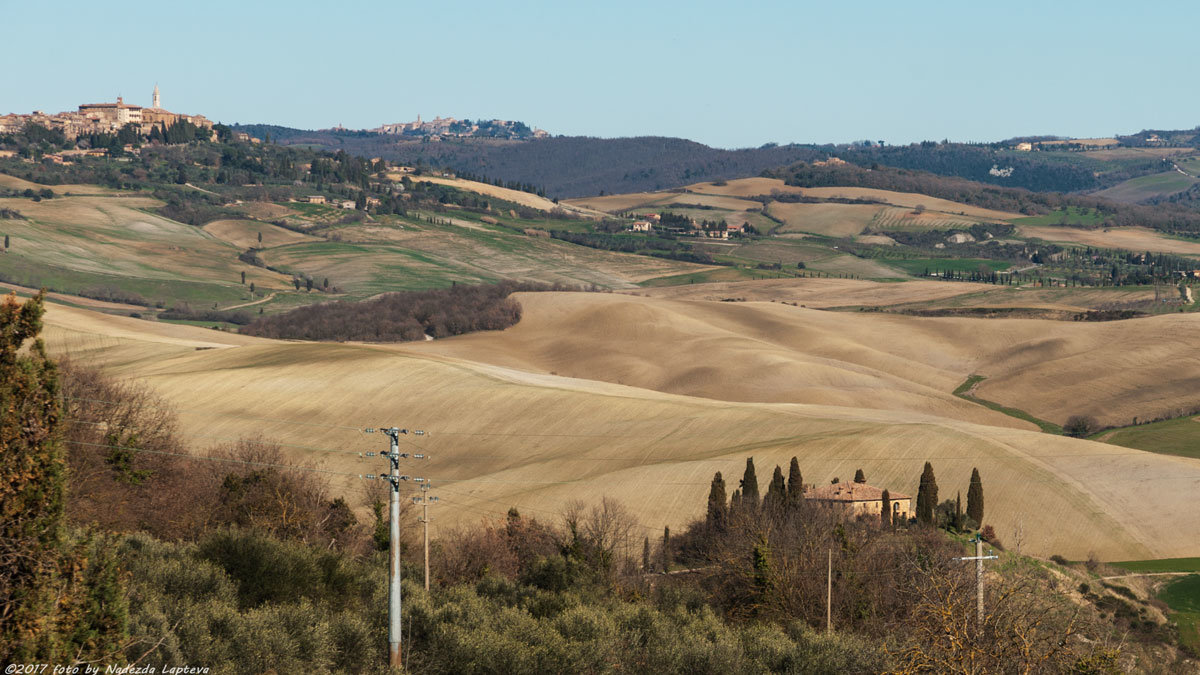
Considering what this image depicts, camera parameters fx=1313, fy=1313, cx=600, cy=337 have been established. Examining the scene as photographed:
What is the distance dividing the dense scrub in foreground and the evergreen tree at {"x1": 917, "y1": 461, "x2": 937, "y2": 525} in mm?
105465

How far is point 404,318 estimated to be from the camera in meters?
189

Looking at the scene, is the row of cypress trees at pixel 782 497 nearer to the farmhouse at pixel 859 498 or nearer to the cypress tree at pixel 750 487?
the cypress tree at pixel 750 487

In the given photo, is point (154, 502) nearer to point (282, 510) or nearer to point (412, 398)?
point (282, 510)

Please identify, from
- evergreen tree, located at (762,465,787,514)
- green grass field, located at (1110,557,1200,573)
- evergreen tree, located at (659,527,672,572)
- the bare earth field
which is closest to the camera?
evergreen tree, located at (659,527,672,572)

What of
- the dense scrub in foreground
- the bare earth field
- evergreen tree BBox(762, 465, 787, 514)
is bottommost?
the dense scrub in foreground

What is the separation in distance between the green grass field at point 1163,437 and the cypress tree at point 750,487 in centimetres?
4500

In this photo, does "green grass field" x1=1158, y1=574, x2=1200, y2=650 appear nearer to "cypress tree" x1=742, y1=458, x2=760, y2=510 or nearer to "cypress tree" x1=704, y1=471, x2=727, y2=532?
"cypress tree" x1=742, y1=458, x2=760, y2=510

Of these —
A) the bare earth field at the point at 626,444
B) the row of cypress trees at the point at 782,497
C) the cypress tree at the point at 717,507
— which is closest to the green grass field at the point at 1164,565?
the bare earth field at the point at 626,444

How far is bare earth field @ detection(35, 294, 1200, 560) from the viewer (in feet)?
265

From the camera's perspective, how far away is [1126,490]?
86375 millimetres

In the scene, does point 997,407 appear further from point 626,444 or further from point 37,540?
point 37,540

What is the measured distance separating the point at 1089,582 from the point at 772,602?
73.6 feet

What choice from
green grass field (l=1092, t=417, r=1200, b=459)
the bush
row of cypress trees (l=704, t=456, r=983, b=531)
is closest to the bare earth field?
row of cypress trees (l=704, t=456, r=983, b=531)

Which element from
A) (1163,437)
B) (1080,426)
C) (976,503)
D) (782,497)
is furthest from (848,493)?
(1080,426)
